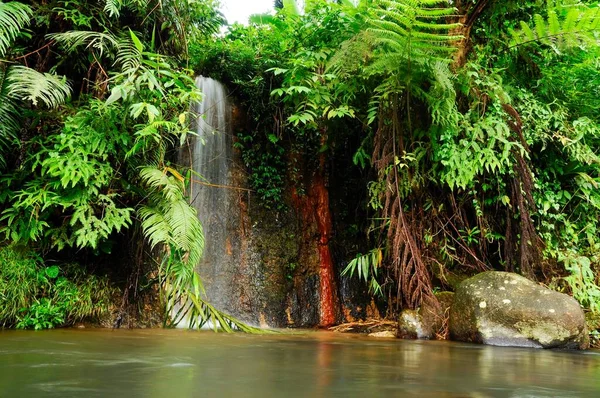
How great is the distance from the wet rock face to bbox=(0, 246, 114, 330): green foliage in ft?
13.4

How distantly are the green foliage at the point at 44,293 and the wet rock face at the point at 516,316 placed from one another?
13.4 feet

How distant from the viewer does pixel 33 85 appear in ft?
16.4

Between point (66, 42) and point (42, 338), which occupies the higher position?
point (66, 42)

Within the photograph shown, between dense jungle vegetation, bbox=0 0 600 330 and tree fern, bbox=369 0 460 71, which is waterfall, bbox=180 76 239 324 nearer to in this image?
dense jungle vegetation, bbox=0 0 600 330

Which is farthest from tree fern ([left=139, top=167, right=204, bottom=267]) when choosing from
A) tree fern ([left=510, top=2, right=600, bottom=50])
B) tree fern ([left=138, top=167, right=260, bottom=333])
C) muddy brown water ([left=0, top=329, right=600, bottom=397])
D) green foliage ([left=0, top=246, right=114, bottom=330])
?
tree fern ([left=510, top=2, right=600, bottom=50])

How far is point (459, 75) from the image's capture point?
6113 mm

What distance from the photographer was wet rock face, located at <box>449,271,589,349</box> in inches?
193

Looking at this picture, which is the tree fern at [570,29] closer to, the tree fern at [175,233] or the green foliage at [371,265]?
the green foliage at [371,265]

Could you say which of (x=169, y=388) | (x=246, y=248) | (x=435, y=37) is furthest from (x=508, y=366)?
(x=246, y=248)

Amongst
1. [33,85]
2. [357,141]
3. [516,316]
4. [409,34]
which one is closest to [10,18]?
[33,85]

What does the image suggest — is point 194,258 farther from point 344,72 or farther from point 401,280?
point 344,72

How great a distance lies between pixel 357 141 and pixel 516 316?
349 centimetres

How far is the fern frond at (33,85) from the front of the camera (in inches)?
196

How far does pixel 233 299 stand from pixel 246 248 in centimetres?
80
